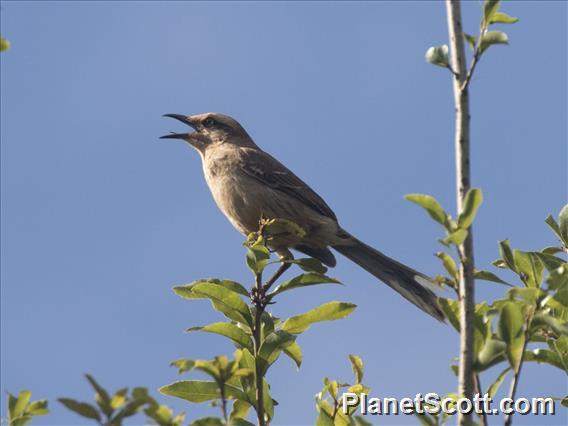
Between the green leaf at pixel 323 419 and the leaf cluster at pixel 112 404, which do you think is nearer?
the leaf cluster at pixel 112 404

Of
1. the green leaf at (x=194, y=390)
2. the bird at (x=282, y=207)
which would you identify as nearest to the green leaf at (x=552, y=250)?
the green leaf at (x=194, y=390)

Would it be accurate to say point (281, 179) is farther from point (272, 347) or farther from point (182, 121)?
point (272, 347)

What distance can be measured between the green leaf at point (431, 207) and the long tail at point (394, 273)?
4.00 metres

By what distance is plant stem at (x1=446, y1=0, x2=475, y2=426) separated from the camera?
2.82m

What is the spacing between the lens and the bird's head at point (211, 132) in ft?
Answer: 33.1

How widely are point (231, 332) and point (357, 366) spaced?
0.64 meters

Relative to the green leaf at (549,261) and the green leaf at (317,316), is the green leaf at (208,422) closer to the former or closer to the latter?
the green leaf at (317,316)

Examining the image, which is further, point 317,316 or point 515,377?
point 317,316

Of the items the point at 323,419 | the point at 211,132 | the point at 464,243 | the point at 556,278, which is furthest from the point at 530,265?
the point at 211,132

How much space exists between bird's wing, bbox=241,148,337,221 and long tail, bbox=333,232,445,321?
0.38 meters

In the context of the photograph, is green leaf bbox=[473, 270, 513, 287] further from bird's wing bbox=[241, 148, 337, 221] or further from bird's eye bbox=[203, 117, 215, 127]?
bird's eye bbox=[203, 117, 215, 127]

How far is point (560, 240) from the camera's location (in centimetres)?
465

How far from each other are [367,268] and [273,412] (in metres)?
4.59

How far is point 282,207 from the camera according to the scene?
29.6 ft
